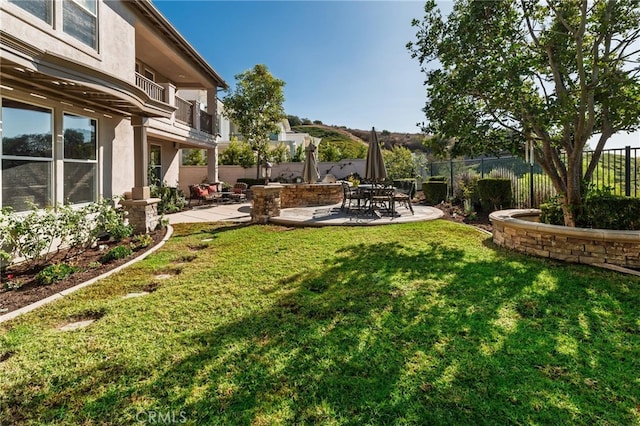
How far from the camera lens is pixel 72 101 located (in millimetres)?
6363

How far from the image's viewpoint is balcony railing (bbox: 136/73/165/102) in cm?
1027

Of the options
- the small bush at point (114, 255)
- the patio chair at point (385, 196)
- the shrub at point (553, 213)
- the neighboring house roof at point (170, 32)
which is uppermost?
the neighboring house roof at point (170, 32)

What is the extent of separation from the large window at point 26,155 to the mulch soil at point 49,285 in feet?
3.90

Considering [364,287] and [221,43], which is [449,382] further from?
[221,43]

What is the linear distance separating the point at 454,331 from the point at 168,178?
51.1ft

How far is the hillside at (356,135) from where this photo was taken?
6203 cm

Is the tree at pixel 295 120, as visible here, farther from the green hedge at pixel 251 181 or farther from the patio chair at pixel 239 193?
the patio chair at pixel 239 193

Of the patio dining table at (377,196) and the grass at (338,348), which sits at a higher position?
the patio dining table at (377,196)

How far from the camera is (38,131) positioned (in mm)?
5945

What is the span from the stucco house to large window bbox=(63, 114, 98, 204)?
0.07 ft

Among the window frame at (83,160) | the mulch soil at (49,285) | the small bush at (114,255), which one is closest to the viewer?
the mulch soil at (49,285)

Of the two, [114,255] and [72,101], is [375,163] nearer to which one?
[114,255]

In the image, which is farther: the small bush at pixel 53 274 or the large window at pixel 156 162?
the large window at pixel 156 162

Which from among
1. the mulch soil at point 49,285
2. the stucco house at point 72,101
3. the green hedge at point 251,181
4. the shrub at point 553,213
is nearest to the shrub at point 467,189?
the shrub at point 553,213
